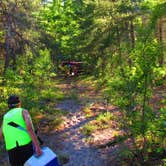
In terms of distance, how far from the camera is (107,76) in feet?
36.0

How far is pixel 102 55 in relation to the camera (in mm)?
23406

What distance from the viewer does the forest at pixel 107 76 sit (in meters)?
8.31

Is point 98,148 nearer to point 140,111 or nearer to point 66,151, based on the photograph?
point 66,151

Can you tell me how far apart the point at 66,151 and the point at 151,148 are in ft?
8.68

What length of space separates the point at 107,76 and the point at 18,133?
4821 millimetres

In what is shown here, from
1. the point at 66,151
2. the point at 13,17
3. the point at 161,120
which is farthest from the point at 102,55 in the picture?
the point at 161,120

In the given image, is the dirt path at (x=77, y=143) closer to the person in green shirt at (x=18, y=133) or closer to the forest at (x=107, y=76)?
the forest at (x=107, y=76)

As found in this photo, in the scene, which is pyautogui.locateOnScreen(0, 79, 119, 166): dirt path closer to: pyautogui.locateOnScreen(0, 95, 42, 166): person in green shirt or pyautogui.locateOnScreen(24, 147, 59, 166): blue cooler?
pyautogui.locateOnScreen(24, 147, 59, 166): blue cooler

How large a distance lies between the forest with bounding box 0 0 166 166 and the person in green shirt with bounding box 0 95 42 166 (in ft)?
7.16

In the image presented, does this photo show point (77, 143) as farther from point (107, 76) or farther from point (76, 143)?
point (107, 76)

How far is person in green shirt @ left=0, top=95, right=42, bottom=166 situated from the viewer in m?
6.44

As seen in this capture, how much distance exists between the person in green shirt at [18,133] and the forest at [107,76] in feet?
7.16

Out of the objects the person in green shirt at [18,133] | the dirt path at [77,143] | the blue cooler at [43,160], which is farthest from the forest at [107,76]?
the person in green shirt at [18,133]

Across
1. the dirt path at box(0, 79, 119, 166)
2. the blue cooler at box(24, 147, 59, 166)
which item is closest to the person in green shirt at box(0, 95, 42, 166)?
the blue cooler at box(24, 147, 59, 166)
